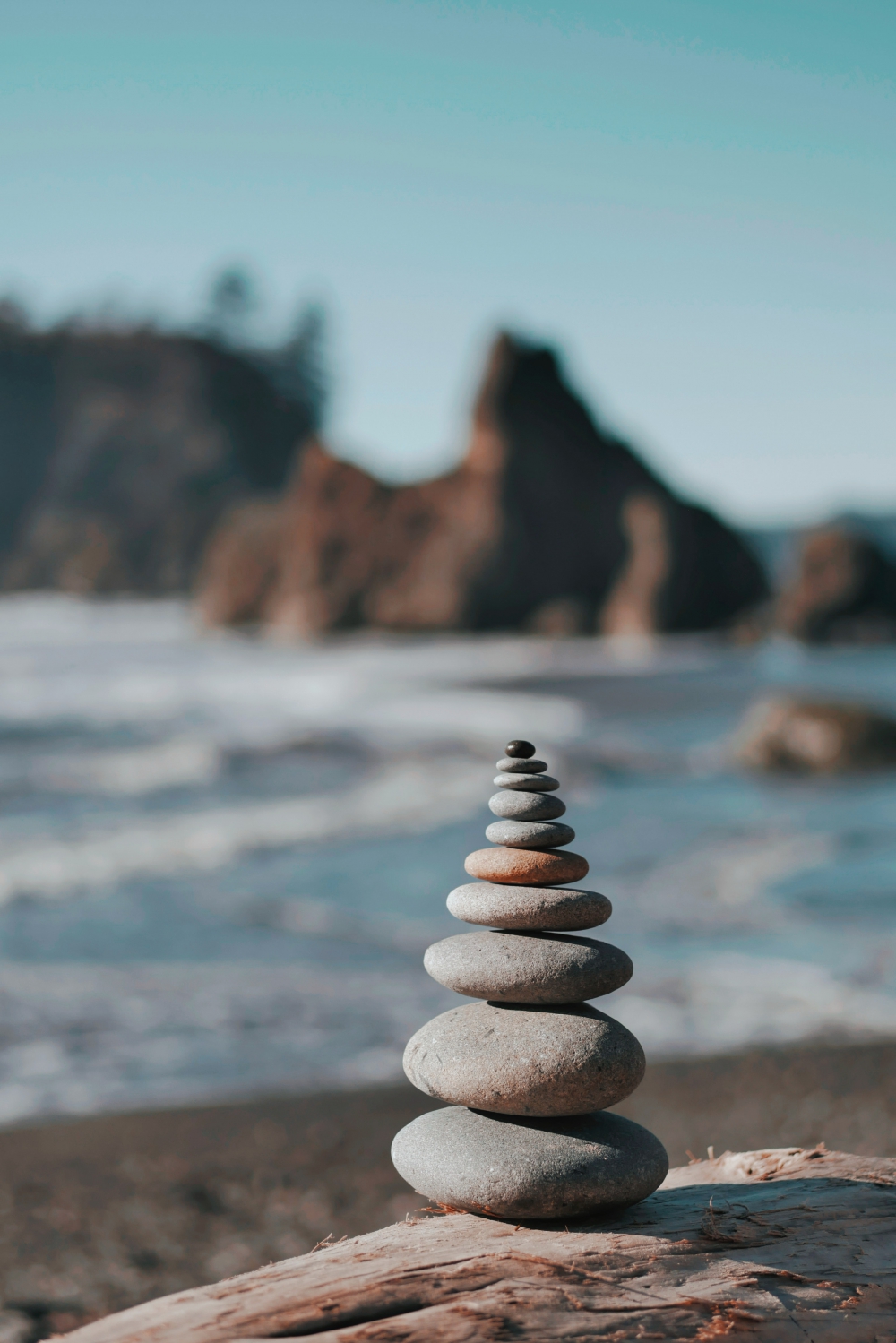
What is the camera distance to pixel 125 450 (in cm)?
7869

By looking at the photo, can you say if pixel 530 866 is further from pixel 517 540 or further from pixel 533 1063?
pixel 517 540

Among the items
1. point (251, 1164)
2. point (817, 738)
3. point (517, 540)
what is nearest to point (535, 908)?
point (251, 1164)

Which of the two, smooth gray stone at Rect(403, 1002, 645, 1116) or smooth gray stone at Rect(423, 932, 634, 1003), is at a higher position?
smooth gray stone at Rect(423, 932, 634, 1003)

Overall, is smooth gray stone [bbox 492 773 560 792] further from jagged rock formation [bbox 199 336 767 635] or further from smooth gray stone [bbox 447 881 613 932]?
jagged rock formation [bbox 199 336 767 635]

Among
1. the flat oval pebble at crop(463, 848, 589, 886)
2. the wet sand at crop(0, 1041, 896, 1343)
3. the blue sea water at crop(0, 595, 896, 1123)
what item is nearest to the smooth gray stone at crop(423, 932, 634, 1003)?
the flat oval pebble at crop(463, 848, 589, 886)

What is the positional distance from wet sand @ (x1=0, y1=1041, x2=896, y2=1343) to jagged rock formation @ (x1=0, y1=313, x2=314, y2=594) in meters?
70.1

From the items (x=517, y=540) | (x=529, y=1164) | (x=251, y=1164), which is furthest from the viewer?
(x=517, y=540)

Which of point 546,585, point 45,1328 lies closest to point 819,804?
point 45,1328

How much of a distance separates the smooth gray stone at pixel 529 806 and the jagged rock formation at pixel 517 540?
Answer: 3751cm

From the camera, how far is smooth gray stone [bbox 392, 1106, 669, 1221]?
2.29 meters

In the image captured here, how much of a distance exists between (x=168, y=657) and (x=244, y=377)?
53928 millimetres

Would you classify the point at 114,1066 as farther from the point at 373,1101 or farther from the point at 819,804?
the point at 819,804

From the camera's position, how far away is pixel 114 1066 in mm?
5359

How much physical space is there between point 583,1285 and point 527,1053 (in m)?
0.46
